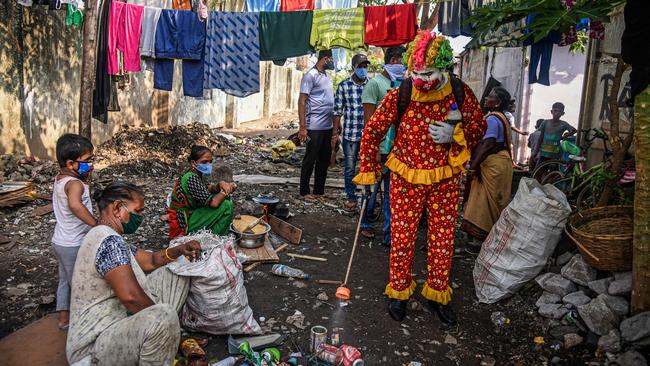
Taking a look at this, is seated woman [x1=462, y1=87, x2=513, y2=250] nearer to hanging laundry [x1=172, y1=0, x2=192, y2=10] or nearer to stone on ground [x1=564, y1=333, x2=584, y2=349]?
stone on ground [x1=564, y1=333, x2=584, y2=349]

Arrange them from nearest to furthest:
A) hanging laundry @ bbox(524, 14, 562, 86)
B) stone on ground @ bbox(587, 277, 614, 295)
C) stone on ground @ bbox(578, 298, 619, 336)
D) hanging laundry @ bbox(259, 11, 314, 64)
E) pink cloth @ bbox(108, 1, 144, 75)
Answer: stone on ground @ bbox(578, 298, 619, 336) → stone on ground @ bbox(587, 277, 614, 295) → hanging laundry @ bbox(524, 14, 562, 86) → pink cloth @ bbox(108, 1, 144, 75) → hanging laundry @ bbox(259, 11, 314, 64)

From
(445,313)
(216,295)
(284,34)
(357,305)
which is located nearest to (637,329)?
(445,313)

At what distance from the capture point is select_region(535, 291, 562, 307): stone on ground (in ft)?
12.5

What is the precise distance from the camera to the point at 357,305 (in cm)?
400

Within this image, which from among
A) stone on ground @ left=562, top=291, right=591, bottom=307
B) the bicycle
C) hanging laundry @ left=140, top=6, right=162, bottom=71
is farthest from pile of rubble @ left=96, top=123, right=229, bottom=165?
stone on ground @ left=562, top=291, right=591, bottom=307

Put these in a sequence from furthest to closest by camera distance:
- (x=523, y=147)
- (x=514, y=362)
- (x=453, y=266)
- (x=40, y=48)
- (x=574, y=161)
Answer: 1. (x=523, y=147)
2. (x=40, y=48)
3. (x=574, y=161)
4. (x=453, y=266)
5. (x=514, y=362)

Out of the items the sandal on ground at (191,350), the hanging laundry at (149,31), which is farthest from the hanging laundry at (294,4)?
the sandal on ground at (191,350)

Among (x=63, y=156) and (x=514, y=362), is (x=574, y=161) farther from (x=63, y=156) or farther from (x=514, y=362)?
(x=63, y=156)

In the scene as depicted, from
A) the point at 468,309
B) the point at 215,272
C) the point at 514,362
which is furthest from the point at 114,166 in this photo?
the point at 514,362

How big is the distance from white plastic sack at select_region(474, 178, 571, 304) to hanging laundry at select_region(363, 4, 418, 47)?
128 inches

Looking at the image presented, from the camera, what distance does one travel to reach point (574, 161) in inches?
258

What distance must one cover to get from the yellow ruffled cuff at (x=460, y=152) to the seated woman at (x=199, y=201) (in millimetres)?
2034

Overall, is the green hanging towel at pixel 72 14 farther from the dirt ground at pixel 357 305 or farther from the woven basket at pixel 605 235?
the woven basket at pixel 605 235

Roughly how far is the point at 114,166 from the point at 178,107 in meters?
4.75
